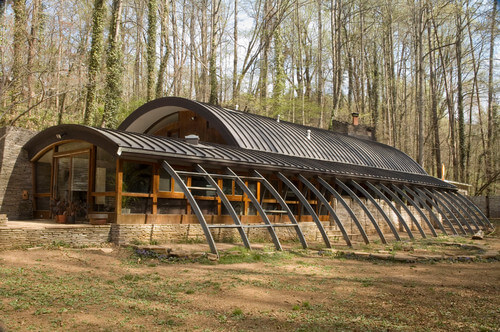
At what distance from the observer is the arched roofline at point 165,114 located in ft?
49.3

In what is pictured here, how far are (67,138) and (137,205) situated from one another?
323cm

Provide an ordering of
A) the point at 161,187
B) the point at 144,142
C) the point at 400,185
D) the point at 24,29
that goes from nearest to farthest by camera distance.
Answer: the point at 144,142 → the point at 161,187 → the point at 24,29 → the point at 400,185

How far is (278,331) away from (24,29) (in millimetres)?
16883

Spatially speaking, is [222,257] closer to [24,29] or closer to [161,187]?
[161,187]

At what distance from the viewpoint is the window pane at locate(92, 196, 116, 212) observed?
36.4 ft

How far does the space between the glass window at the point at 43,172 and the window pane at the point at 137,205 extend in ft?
14.7

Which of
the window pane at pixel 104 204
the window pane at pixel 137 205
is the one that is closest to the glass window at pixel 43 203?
the window pane at pixel 104 204

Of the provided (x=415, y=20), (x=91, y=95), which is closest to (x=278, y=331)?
(x=91, y=95)

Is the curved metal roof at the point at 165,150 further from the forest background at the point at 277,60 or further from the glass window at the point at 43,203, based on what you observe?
the forest background at the point at 277,60

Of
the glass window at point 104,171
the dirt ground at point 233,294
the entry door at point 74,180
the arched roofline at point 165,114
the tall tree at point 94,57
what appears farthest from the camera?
the tall tree at point 94,57

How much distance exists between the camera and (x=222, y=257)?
30.3ft

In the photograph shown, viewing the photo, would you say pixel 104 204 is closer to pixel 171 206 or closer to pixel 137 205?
pixel 137 205

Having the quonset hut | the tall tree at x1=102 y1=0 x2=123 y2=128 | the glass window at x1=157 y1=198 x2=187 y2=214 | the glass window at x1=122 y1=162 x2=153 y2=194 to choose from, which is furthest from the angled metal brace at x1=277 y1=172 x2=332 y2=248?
the tall tree at x1=102 y1=0 x2=123 y2=128

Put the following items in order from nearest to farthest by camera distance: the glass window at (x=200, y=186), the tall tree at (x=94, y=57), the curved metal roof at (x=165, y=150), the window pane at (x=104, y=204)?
1. the curved metal roof at (x=165, y=150)
2. the window pane at (x=104, y=204)
3. the glass window at (x=200, y=186)
4. the tall tree at (x=94, y=57)
